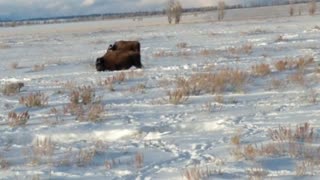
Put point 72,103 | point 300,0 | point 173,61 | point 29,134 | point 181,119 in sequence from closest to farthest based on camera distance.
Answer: point 29,134 → point 181,119 → point 72,103 → point 173,61 → point 300,0

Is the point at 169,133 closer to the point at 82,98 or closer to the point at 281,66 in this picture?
the point at 82,98

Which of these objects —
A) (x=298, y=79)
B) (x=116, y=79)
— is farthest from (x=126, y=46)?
(x=298, y=79)

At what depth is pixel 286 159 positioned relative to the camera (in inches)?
215

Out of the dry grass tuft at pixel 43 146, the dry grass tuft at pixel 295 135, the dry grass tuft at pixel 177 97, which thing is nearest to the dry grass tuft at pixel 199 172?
the dry grass tuft at pixel 295 135

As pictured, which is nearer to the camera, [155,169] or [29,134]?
[155,169]

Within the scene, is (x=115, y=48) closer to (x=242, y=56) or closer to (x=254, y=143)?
(x=242, y=56)

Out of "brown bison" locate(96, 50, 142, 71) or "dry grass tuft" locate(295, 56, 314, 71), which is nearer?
"dry grass tuft" locate(295, 56, 314, 71)

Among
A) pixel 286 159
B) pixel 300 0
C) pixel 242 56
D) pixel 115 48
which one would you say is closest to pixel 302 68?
pixel 242 56

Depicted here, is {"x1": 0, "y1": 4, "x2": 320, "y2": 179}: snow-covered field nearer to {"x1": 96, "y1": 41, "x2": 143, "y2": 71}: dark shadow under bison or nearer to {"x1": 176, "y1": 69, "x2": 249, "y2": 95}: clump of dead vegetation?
{"x1": 176, "y1": 69, "x2": 249, "y2": 95}: clump of dead vegetation

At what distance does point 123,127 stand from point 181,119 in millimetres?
881

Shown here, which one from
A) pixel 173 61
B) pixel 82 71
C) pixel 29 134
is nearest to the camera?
pixel 29 134

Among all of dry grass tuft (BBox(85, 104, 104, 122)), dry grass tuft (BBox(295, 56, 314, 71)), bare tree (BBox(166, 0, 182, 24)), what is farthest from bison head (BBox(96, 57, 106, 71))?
bare tree (BBox(166, 0, 182, 24))

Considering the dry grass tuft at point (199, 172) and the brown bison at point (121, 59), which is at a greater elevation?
the dry grass tuft at point (199, 172)

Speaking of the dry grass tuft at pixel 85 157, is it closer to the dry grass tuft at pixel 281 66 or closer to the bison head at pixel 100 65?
the dry grass tuft at pixel 281 66
